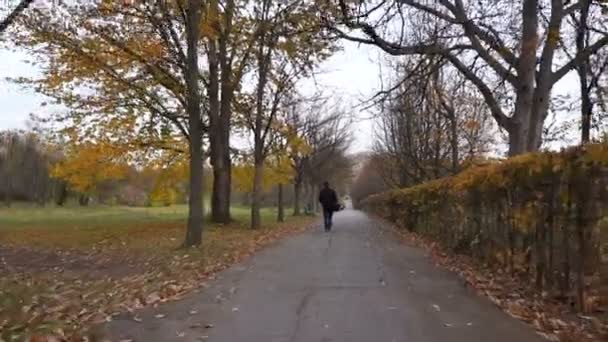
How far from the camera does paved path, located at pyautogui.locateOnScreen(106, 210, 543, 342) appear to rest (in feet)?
21.0

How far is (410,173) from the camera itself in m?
41.1

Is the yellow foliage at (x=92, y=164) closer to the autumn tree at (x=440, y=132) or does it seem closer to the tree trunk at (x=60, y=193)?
the autumn tree at (x=440, y=132)

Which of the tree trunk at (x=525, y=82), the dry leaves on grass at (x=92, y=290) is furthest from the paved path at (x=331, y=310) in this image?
the tree trunk at (x=525, y=82)

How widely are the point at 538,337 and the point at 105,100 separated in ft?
75.4

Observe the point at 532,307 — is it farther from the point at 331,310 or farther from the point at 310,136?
the point at 310,136

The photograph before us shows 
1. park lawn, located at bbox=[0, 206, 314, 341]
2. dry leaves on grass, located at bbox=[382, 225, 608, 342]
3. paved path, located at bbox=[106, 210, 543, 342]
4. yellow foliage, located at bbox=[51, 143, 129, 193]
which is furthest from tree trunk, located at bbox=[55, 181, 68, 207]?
dry leaves on grass, located at bbox=[382, 225, 608, 342]

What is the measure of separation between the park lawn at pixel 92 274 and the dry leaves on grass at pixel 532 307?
14.1ft

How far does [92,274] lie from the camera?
1240 centimetres

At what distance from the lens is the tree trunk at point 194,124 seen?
49.1 feet

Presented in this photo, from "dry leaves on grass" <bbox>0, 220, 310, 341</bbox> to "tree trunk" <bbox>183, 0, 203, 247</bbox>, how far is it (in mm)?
680

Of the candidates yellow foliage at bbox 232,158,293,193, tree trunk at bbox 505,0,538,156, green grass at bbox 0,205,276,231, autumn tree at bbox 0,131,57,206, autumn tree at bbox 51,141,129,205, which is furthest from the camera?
autumn tree at bbox 0,131,57,206

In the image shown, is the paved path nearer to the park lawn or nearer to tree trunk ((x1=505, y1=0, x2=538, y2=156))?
the park lawn

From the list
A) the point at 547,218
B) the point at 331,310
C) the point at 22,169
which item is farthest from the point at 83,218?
the point at 547,218

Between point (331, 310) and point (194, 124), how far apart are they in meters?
9.13
